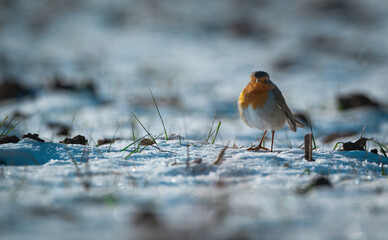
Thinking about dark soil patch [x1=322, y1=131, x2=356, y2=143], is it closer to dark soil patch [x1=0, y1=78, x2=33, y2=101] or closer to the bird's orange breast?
the bird's orange breast

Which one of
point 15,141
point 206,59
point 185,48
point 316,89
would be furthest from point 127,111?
point 185,48

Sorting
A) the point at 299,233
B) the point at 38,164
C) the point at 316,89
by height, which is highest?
the point at 316,89

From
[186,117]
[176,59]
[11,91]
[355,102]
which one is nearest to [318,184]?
[186,117]

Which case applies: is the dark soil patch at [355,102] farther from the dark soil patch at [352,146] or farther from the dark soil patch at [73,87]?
the dark soil patch at [73,87]

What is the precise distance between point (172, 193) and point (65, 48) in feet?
35.6

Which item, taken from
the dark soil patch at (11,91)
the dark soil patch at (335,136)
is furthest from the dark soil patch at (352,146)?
the dark soil patch at (11,91)

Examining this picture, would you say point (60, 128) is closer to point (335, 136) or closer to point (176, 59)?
point (335, 136)

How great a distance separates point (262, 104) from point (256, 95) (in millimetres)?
88

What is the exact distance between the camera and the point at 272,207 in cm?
171

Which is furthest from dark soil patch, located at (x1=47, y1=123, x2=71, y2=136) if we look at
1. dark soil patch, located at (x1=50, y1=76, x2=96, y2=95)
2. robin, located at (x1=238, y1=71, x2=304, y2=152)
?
robin, located at (x1=238, y1=71, x2=304, y2=152)

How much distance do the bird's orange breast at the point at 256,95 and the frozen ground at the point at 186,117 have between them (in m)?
0.39

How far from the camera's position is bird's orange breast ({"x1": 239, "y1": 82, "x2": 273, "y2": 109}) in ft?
9.90

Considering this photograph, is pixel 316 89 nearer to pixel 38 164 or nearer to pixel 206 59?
pixel 206 59

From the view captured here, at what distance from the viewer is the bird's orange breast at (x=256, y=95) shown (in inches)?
119
